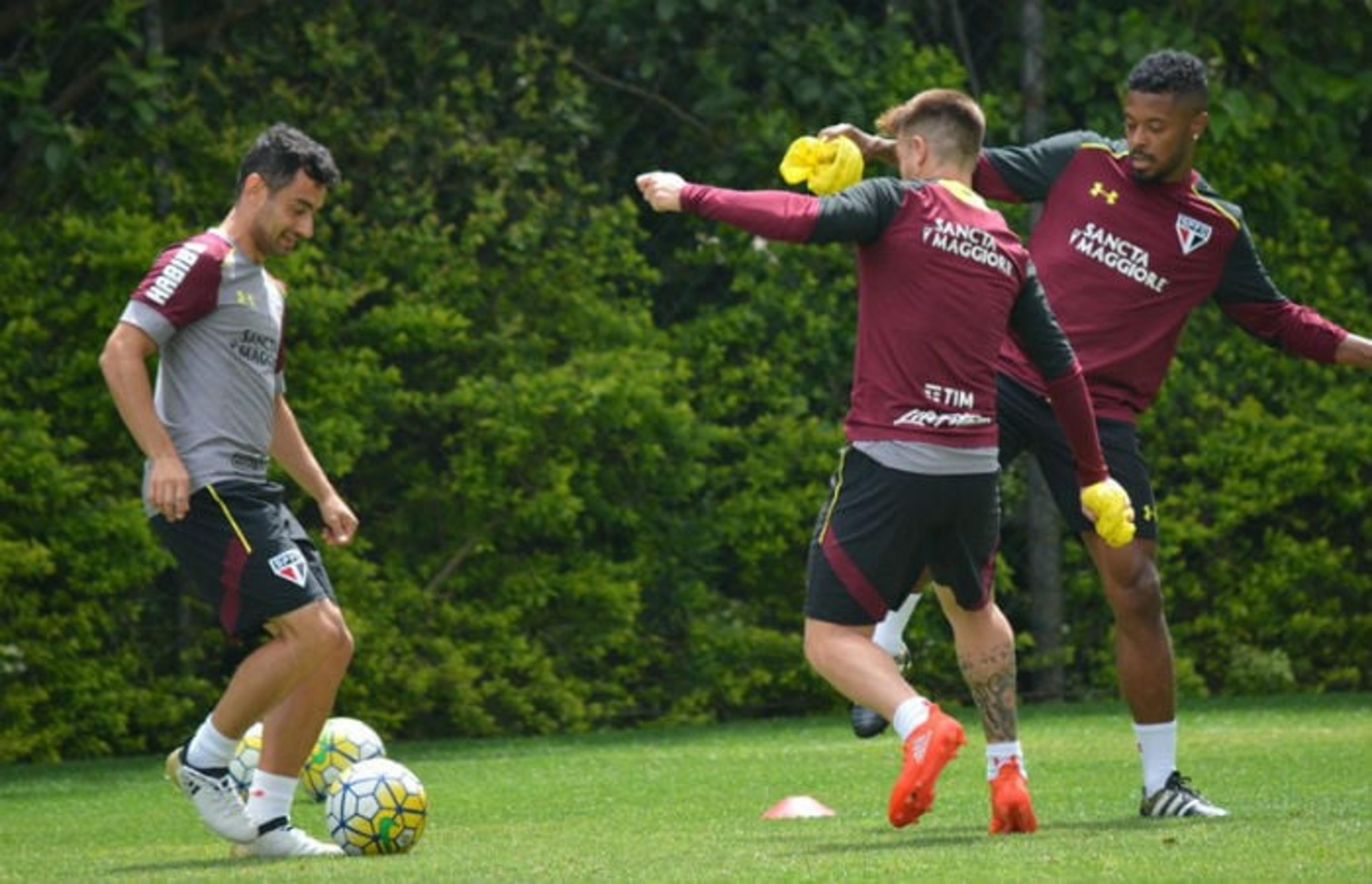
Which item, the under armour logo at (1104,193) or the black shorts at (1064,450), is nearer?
the black shorts at (1064,450)

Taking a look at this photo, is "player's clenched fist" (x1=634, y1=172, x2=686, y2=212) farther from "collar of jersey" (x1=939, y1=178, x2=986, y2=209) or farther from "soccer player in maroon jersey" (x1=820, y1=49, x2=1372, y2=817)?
"soccer player in maroon jersey" (x1=820, y1=49, x2=1372, y2=817)

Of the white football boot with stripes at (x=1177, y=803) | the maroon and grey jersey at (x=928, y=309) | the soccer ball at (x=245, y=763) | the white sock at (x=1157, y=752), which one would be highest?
the maroon and grey jersey at (x=928, y=309)

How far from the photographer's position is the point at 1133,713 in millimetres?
7641

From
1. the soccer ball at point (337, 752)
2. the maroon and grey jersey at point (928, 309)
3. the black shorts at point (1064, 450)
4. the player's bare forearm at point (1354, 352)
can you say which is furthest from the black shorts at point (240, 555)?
the player's bare forearm at point (1354, 352)

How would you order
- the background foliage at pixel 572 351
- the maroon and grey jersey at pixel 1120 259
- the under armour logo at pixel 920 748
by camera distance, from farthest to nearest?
the background foliage at pixel 572 351 → the maroon and grey jersey at pixel 1120 259 → the under armour logo at pixel 920 748

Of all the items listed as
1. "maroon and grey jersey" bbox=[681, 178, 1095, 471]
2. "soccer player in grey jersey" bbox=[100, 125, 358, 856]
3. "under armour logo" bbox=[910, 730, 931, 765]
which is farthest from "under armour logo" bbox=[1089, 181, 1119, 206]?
"soccer player in grey jersey" bbox=[100, 125, 358, 856]

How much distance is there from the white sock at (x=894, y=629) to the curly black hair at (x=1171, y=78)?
5.60 ft

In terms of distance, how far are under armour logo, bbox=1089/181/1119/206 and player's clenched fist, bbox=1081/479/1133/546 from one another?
106 centimetres

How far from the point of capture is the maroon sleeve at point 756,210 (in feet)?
20.8

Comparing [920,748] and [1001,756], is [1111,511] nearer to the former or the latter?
[1001,756]

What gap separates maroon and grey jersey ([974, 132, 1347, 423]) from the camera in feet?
25.6

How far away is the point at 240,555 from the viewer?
7.01 m

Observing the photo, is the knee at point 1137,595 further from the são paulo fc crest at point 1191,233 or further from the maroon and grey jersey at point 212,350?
the maroon and grey jersey at point 212,350

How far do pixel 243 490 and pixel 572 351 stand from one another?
579 centimetres
